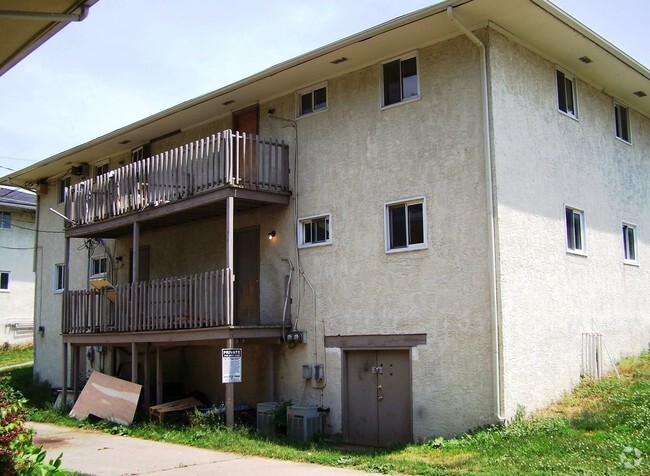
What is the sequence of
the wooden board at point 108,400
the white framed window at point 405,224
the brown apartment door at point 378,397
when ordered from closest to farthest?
1. the brown apartment door at point 378,397
2. the white framed window at point 405,224
3. the wooden board at point 108,400

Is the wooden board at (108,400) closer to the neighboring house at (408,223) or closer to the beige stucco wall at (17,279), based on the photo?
the neighboring house at (408,223)

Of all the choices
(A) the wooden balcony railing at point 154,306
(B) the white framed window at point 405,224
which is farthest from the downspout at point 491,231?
(A) the wooden balcony railing at point 154,306

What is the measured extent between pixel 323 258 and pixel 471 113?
4.57 m

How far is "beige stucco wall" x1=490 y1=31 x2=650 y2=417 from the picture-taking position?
13.4 m

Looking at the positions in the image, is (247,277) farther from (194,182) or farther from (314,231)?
(194,182)

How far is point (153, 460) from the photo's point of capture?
41.2ft

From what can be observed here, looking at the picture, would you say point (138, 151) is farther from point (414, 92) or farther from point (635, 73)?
point (635, 73)

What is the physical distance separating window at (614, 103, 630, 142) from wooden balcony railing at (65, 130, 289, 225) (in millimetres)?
8609

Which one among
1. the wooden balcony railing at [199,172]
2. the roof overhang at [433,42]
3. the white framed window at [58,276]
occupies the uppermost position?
the roof overhang at [433,42]

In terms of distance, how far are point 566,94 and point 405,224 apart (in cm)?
513

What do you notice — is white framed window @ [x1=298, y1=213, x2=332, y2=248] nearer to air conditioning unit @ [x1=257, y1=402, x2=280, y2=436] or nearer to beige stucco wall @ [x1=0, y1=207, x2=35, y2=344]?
air conditioning unit @ [x1=257, y1=402, x2=280, y2=436]

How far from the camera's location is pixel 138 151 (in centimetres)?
2194

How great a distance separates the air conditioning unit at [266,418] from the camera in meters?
15.0

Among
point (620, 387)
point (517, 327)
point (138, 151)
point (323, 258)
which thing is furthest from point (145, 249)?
point (620, 387)
